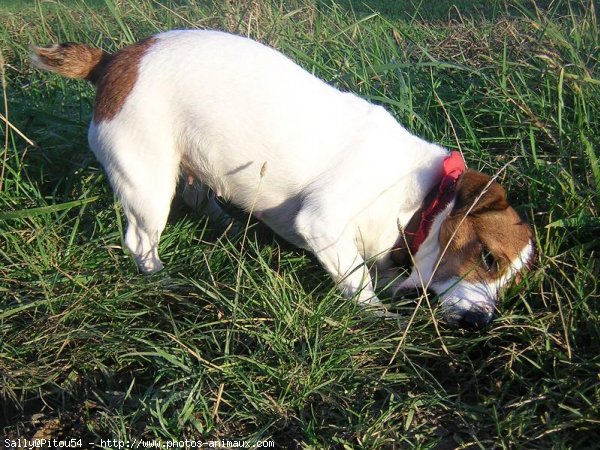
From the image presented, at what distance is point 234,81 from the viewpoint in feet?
10.7

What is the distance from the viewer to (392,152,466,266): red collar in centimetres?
315

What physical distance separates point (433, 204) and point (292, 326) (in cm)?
81

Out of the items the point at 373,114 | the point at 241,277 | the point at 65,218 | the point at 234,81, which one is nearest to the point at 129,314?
the point at 241,277

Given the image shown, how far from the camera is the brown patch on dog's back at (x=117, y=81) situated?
10.6 ft

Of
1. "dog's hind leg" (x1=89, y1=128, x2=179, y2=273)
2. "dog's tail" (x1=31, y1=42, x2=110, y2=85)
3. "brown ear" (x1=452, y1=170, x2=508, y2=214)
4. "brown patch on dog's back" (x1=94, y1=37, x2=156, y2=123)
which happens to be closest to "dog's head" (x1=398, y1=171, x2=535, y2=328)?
"brown ear" (x1=452, y1=170, x2=508, y2=214)

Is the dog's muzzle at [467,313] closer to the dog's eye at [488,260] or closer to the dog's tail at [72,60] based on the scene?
the dog's eye at [488,260]

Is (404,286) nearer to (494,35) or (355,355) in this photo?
(355,355)

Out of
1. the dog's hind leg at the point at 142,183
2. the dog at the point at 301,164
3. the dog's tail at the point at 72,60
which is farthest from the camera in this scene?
the dog's tail at the point at 72,60

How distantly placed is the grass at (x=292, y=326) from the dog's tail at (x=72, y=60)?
1.01 ft

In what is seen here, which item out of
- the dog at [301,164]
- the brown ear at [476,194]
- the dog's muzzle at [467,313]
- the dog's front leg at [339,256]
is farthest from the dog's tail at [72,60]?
the dog's muzzle at [467,313]

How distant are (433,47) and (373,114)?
173cm

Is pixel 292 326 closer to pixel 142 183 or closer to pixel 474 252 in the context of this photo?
pixel 474 252

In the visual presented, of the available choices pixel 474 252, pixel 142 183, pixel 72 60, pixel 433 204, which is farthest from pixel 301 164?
pixel 72 60

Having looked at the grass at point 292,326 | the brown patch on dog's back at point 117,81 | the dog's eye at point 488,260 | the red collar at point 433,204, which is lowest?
the grass at point 292,326
